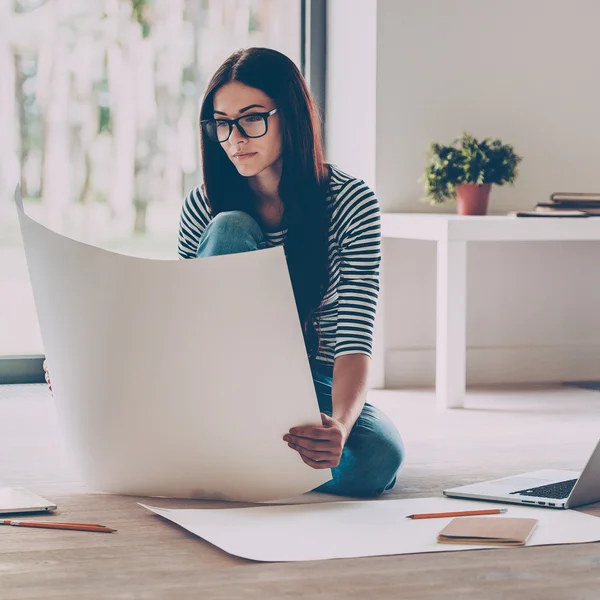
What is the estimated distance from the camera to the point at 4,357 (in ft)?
10.8

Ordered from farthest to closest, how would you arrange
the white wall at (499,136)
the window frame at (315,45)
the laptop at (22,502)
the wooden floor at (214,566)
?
the window frame at (315,45)
the white wall at (499,136)
the laptop at (22,502)
the wooden floor at (214,566)

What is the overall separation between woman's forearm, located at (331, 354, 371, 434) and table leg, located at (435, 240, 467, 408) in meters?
1.11

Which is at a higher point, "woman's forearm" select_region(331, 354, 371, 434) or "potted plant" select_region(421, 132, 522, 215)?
"potted plant" select_region(421, 132, 522, 215)

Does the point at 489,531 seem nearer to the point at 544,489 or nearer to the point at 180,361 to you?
the point at 544,489

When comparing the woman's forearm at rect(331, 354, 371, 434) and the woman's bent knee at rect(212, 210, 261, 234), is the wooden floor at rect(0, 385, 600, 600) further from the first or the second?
the woman's bent knee at rect(212, 210, 261, 234)

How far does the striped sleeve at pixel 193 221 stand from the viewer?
195 centimetres

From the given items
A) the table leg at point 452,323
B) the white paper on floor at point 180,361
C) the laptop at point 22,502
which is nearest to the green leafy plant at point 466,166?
the table leg at point 452,323

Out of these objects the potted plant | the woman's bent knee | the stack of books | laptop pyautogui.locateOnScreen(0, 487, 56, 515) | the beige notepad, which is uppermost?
the potted plant

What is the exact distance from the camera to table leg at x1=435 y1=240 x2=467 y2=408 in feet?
9.36

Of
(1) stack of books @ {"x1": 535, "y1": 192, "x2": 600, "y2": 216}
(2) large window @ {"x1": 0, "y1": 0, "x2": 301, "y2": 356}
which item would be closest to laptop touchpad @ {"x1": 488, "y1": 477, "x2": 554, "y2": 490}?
(1) stack of books @ {"x1": 535, "y1": 192, "x2": 600, "y2": 216}

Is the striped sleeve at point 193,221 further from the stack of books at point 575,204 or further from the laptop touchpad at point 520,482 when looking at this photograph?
the stack of books at point 575,204

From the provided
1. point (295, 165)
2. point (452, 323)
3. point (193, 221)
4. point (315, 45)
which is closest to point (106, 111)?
point (315, 45)

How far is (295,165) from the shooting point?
6.12 feet

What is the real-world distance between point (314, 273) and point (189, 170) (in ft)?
5.46
